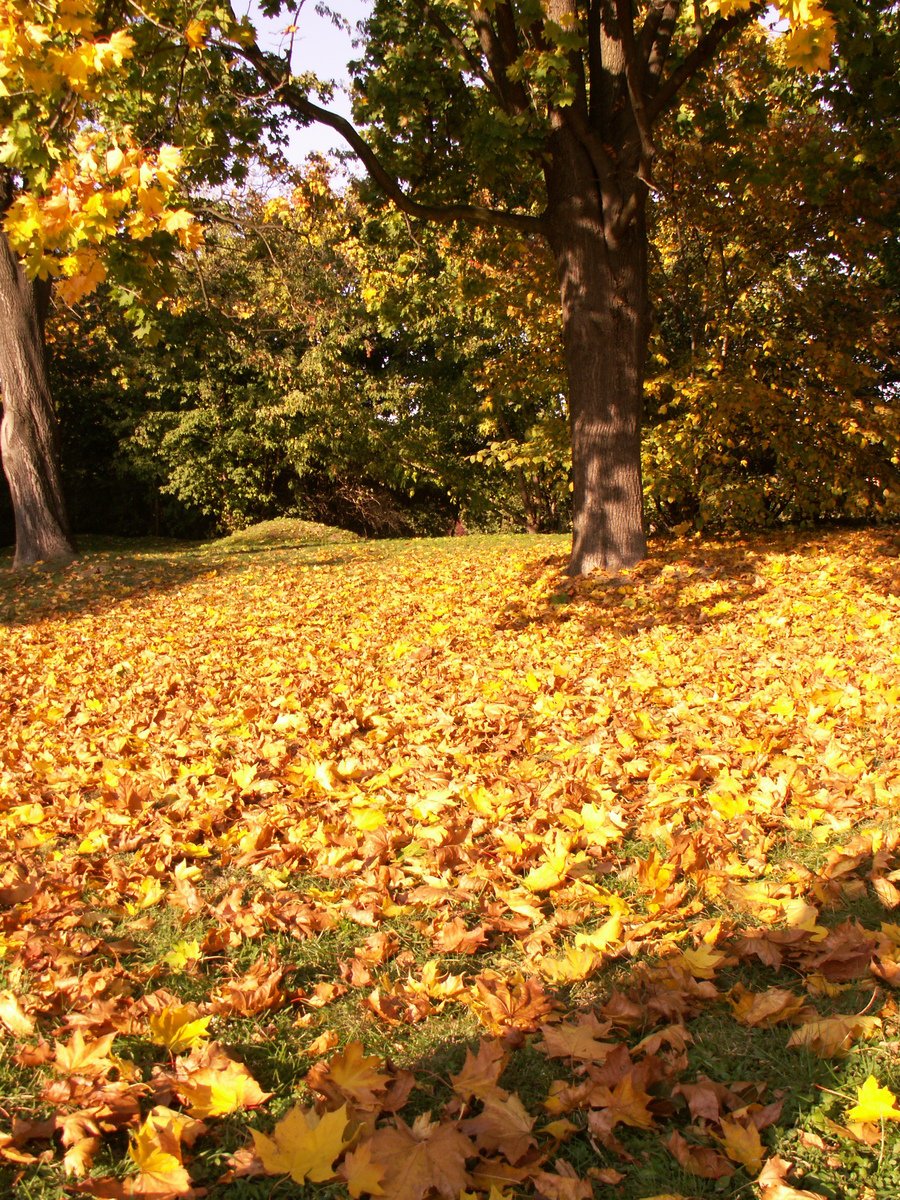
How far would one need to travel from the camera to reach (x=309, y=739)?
4.50m

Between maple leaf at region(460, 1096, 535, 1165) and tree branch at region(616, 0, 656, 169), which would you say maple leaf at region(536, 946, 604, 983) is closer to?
maple leaf at region(460, 1096, 535, 1165)

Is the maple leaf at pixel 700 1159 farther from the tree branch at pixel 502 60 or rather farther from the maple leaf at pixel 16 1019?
the tree branch at pixel 502 60

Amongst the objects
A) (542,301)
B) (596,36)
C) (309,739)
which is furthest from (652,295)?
(309,739)

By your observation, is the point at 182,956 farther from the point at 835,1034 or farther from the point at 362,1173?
the point at 835,1034

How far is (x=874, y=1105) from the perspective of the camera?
5.45 ft

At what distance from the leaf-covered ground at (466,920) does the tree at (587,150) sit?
2.74 metres

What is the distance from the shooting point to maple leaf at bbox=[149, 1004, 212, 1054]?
2.12 meters

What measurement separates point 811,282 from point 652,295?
2130 millimetres

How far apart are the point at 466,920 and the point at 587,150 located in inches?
289

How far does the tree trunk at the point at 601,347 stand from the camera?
8.02 meters

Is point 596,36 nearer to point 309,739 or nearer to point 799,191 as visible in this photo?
point 799,191

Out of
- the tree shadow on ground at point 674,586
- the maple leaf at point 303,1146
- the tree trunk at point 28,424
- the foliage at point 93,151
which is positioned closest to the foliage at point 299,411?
the tree trunk at point 28,424

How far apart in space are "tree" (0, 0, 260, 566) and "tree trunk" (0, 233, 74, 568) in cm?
2

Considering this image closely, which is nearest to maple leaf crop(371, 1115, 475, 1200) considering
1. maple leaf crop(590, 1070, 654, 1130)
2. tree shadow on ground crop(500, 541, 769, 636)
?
maple leaf crop(590, 1070, 654, 1130)
